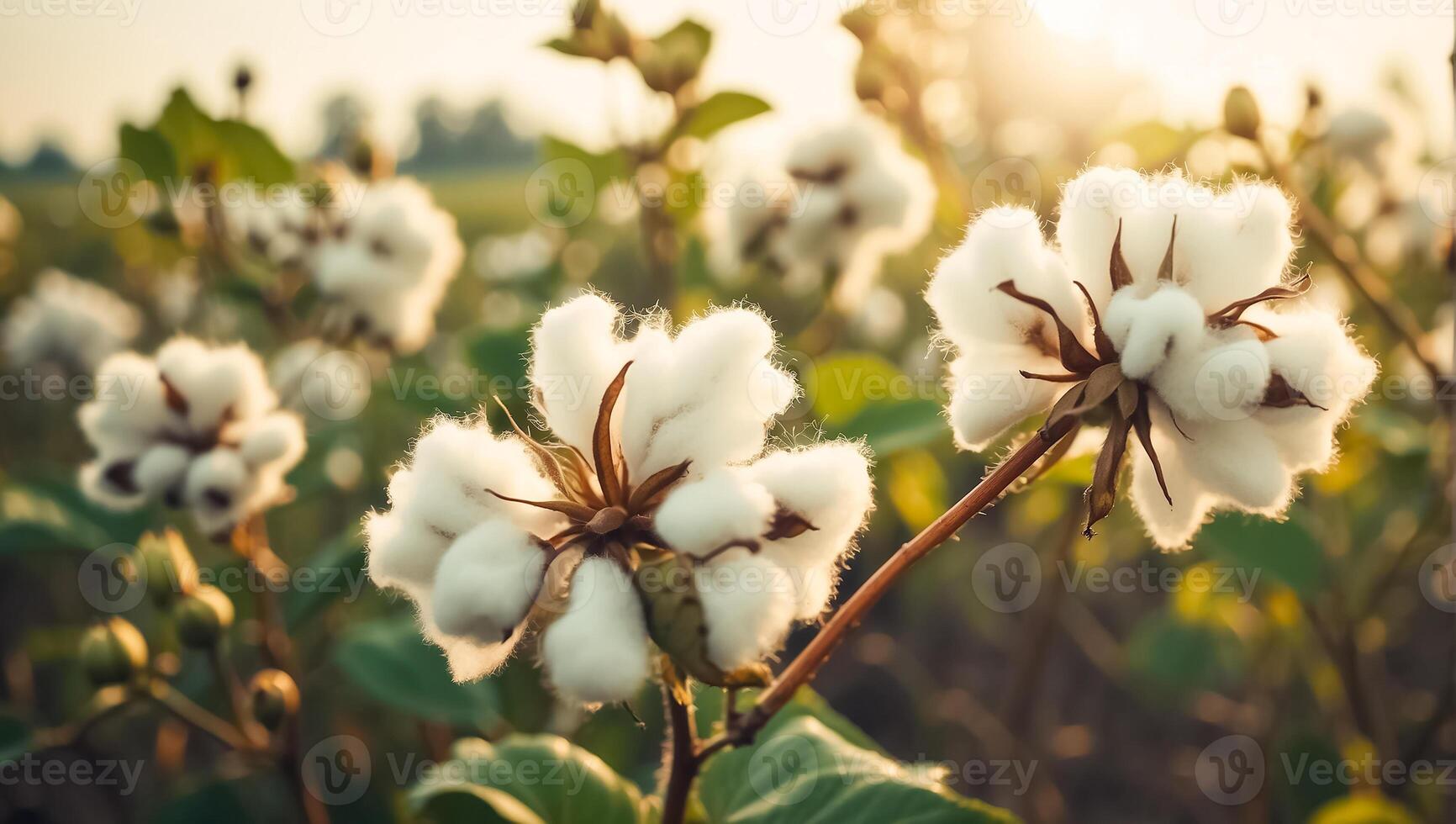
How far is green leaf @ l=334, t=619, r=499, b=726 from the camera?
5.99 ft

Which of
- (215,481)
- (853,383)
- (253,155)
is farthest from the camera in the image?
(253,155)

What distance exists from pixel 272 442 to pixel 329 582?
0.92 feet

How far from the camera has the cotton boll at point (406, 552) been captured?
34.0 inches

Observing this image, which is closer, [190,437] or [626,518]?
[626,518]

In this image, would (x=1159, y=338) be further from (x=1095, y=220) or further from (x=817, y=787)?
(x=817, y=787)

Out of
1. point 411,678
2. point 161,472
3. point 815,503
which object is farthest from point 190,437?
point 815,503

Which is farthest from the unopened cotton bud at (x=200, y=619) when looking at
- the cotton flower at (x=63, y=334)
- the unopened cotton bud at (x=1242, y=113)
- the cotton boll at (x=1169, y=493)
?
the cotton flower at (x=63, y=334)

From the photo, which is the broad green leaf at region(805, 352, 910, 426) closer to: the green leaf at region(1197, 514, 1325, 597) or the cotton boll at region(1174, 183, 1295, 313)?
the green leaf at region(1197, 514, 1325, 597)

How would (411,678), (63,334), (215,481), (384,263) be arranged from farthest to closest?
(63,334) → (384,263) → (411,678) → (215,481)

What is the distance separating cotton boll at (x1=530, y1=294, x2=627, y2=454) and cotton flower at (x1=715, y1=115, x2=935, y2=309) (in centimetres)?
147

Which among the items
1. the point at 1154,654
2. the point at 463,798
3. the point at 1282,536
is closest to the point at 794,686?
the point at 463,798

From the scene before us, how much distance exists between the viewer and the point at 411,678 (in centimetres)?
191

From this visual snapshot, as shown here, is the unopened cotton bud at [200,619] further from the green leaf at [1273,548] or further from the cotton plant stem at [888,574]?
the green leaf at [1273,548]

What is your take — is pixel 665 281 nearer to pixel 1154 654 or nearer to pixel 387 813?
pixel 387 813
